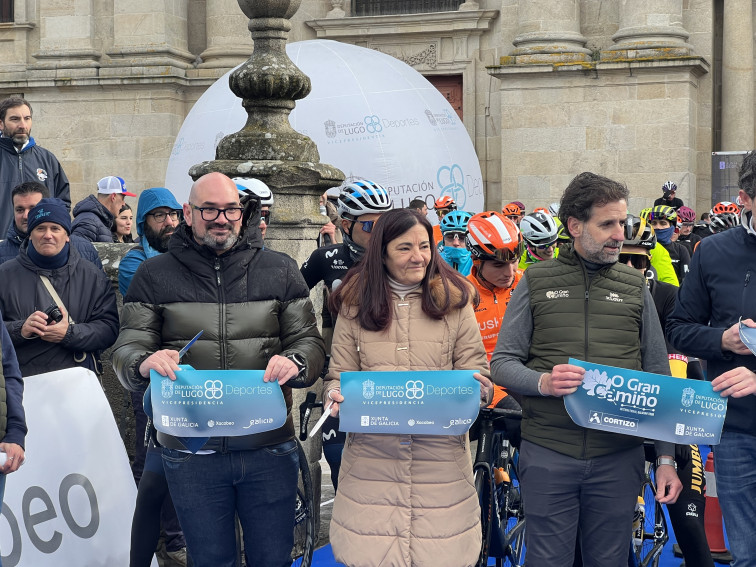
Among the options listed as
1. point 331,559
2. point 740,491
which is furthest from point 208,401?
point 331,559

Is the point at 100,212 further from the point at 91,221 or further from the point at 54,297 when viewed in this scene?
the point at 54,297

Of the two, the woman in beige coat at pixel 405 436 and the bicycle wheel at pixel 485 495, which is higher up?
the woman in beige coat at pixel 405 436

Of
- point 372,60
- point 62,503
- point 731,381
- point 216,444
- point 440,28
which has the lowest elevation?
point 62,503

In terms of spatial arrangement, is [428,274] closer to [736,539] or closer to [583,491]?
[583,491]

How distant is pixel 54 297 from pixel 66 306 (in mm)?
79

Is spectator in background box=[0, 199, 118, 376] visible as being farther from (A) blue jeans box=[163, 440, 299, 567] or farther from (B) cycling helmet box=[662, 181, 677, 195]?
(B) cycling helmet box=[662, 181, 677, 195]

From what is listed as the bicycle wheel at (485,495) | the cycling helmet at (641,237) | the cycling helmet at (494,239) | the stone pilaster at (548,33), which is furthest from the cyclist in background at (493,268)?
the stone pilaster at (548,33)

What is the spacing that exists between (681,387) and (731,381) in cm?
19

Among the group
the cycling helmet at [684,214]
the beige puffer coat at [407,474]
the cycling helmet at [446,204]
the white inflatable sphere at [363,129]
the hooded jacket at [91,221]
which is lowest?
the beige puffer coat at [407,474]

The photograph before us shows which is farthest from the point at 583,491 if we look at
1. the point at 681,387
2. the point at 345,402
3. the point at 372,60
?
the point at 372,60

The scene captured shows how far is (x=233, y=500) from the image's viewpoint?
15.3 ft

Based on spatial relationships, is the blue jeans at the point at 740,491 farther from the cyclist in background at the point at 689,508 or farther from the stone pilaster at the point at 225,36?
the stone pilaster at the point at 225,36

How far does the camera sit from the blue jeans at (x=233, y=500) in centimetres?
457

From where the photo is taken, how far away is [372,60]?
15.0 m
